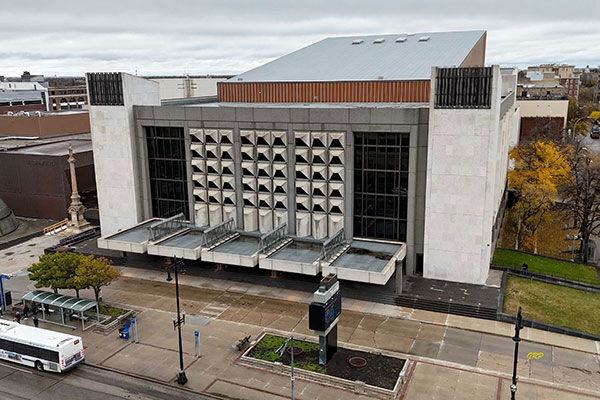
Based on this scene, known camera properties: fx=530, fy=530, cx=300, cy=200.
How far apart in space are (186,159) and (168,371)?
23.2m

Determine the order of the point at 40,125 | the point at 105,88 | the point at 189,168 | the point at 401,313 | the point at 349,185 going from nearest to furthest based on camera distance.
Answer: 1. the point at 401,313
2. the point at 349,185
3. the point at 189,168
4. the point at 105,88
5. the point at 40,125

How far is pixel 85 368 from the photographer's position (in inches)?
1232

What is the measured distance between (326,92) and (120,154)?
20.8 m

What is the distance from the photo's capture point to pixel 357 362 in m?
30.5

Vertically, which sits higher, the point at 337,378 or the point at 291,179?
the point at 291,179

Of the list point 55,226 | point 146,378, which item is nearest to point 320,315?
point 146,378

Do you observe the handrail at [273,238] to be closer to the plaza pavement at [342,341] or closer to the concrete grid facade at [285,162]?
the concrete grid facade at [285,162]

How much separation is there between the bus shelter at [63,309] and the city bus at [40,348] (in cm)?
400

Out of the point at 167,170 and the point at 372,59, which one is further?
the point at 372,59

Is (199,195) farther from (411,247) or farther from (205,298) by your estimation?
(411,247)

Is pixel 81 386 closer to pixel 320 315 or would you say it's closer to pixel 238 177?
pixel 320 315

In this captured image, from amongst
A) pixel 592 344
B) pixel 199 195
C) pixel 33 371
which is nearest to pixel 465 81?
pixel 592 344

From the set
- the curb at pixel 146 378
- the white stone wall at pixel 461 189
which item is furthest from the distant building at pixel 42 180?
the white stone wall at pixel 461 189

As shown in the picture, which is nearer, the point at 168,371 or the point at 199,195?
the point at 168,371
